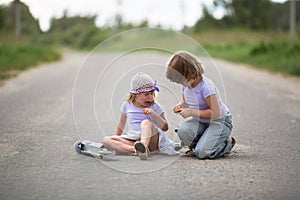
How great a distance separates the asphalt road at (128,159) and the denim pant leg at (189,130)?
15cm

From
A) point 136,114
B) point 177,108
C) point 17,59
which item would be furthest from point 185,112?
point 17,59

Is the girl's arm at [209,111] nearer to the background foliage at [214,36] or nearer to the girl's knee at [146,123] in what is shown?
the girl's knee at [146,123]

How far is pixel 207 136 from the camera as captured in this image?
479 centimetres

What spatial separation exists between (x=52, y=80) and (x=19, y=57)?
20.7 feet

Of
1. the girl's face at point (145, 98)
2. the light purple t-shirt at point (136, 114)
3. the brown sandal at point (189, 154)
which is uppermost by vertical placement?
Answer: the girl's face at point (145, 98)

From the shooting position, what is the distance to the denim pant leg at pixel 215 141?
15.6 feet

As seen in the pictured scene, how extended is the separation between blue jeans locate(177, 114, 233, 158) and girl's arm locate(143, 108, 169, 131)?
0.54ft

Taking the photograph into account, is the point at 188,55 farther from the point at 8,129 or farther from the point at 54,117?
the point at 54,117

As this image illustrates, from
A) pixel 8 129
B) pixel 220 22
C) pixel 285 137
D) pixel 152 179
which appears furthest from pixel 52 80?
pixel 220 22

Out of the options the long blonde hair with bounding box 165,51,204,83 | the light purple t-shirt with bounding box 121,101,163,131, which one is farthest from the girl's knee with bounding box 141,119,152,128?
the long blonde hair with bounding box 165,51,204,83

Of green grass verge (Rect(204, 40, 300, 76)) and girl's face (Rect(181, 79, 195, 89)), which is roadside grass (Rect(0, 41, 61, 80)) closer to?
green grass verge (Rect(204, 40, 300, 76))

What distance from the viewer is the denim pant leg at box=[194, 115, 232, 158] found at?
15.6 ft

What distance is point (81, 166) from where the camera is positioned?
4477 millimetres

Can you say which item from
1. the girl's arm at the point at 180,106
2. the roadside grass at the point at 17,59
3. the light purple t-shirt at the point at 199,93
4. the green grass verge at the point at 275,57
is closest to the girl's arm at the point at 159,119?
the girl's arm at the point at 180,106
